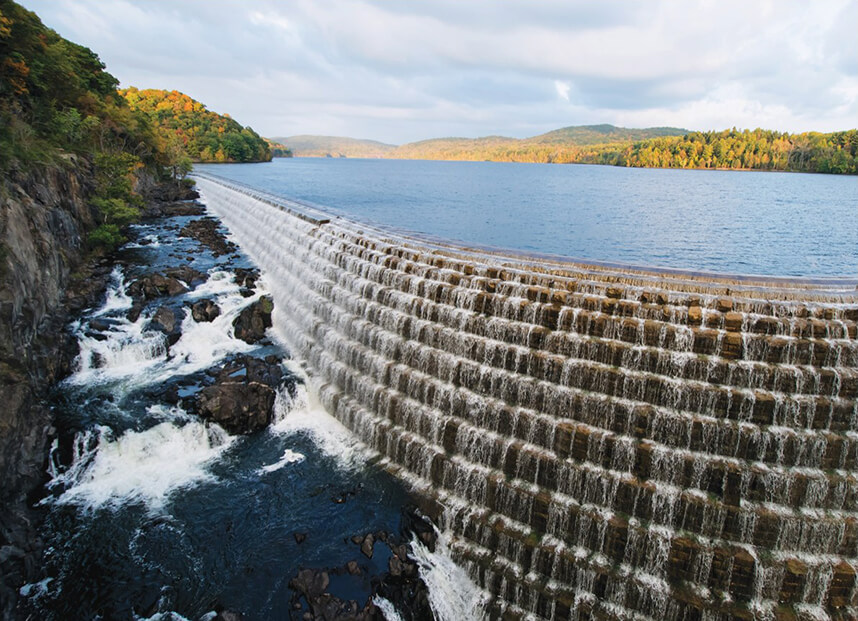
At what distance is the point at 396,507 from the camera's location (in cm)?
1644

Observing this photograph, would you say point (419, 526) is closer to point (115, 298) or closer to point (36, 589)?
point (36, 589)

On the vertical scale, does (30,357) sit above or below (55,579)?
above

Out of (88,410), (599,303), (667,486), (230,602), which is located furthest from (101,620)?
(599,303)

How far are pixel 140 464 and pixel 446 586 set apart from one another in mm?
12708

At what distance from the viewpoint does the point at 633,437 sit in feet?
48.0

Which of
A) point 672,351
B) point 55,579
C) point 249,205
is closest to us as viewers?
point 55,579

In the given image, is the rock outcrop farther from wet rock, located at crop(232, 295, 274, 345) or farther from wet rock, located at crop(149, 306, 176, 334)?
wet rock, located at crop(149, 306, 176, 334)

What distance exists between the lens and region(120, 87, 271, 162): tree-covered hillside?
145m

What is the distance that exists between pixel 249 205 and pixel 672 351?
46.0 meters

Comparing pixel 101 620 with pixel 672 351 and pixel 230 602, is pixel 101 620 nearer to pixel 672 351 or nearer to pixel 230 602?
pixel 230 602

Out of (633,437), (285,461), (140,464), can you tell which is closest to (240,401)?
(285,461)

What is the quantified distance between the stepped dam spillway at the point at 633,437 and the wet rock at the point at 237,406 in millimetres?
3869

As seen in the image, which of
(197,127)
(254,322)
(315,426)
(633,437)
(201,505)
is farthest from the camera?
(197,127)

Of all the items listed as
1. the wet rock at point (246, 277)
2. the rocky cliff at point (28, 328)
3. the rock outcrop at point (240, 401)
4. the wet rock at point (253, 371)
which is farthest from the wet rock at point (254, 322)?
the rocky cliff at point (28, 328)
